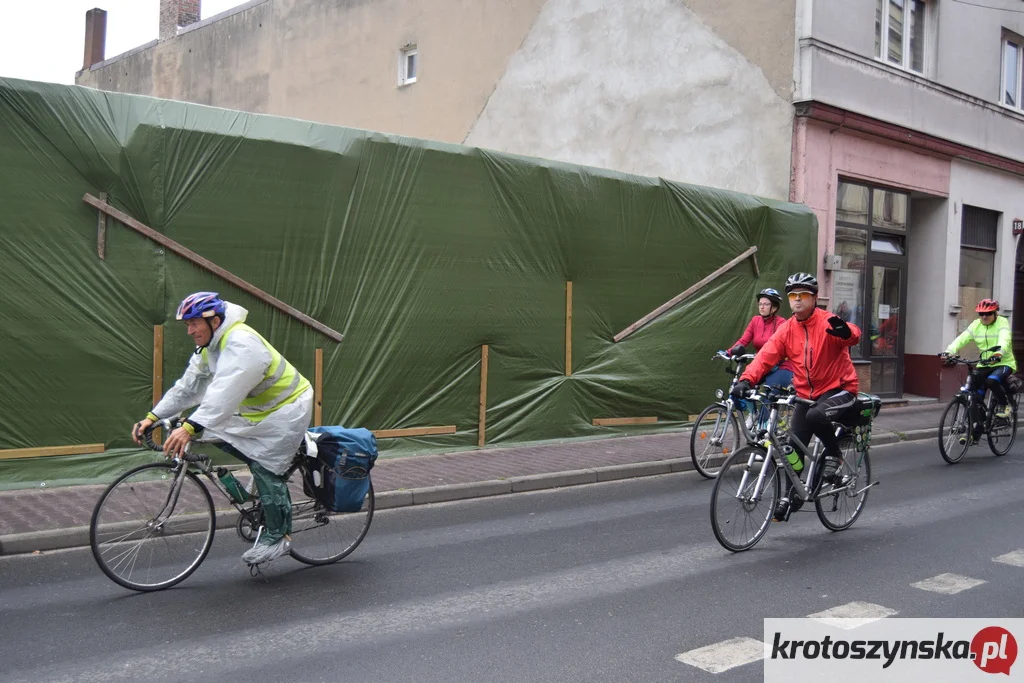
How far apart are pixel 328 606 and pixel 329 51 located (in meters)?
21.3

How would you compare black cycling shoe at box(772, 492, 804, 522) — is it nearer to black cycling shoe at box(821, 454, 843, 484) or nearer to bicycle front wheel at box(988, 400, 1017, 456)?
black cycling shoe at box(821, 454, 843, 484)

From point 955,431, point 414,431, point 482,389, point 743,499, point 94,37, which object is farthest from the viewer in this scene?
point 94,37

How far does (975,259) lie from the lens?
1892cm

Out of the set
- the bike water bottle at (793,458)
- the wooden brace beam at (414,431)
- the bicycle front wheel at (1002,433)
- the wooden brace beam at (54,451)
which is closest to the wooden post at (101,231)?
the wooden brace beam at (54,451)

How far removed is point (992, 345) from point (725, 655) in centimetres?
819

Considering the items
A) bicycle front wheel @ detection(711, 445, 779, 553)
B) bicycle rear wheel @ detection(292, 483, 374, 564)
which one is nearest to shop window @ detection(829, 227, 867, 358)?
bicycle front wheel @ detection(711, 445, 779, 553)

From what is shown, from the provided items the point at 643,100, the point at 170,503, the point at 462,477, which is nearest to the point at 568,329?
the point at 462,477

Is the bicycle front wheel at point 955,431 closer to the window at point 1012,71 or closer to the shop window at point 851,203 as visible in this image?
the shop window at point 851,203

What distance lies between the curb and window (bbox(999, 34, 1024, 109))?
45.6ft

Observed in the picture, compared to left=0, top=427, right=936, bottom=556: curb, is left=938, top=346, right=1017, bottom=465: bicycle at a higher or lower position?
higher

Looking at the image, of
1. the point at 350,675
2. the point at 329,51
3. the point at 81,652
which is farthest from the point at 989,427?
the point at 329,51

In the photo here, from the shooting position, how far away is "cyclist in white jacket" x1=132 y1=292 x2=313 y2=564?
5.14 meters

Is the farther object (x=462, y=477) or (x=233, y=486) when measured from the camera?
(x=462, y=477)

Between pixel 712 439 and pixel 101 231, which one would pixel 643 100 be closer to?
pixel 712 439
